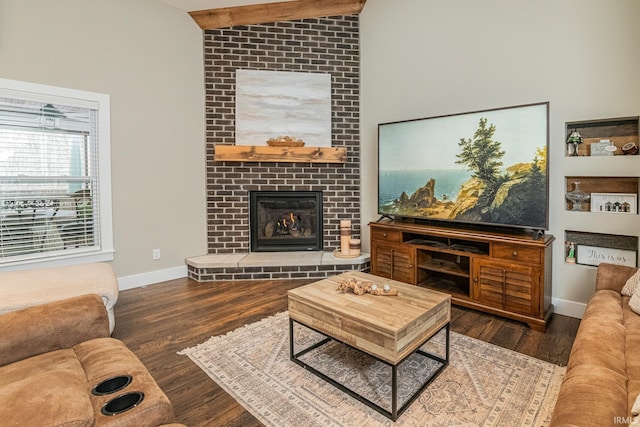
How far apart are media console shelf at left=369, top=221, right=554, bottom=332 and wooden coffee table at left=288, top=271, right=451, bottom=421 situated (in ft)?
3.23

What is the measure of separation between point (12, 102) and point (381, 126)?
11.5 feet

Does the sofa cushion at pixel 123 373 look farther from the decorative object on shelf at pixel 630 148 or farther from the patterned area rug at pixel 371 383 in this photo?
the decorative object on shelf at pixel 630 148

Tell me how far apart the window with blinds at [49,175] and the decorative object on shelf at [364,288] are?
109 inches

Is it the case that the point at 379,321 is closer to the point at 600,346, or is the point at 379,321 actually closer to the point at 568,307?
the point at 600,346

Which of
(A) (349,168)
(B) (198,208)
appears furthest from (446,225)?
(B) (198,208)

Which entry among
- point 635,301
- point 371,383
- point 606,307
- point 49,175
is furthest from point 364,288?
point 49,175

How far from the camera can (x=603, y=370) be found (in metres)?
1.38

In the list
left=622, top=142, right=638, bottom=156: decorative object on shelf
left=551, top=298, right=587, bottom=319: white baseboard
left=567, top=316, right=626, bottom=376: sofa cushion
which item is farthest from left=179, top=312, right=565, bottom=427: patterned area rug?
left=622, top=142, right=638, bottom=156: decorative object on shelf

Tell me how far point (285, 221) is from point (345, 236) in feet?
2.81

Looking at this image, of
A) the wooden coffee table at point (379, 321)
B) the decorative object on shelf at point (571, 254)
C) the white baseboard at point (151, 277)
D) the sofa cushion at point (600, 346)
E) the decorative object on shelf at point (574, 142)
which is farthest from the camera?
the white baseboard at point (151, 277)

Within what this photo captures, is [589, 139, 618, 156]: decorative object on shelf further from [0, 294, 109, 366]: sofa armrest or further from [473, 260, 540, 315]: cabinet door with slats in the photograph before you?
[0, 294, 109, 366]: sofa armrest

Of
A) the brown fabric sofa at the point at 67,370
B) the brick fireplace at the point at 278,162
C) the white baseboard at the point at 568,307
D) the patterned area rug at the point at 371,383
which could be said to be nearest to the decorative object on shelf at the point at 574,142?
the white baseboard at the point at 568,307

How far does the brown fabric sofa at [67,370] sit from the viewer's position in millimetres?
1080

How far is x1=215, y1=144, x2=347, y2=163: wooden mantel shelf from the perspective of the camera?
4160 millimetres
